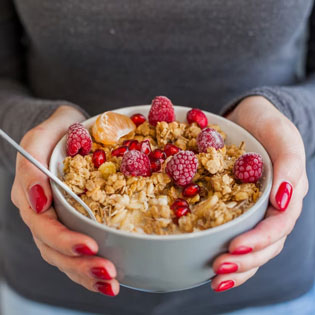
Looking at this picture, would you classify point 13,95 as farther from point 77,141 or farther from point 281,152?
point 281,152

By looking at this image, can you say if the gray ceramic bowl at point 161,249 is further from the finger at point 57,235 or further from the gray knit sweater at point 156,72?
the gray knit sweater at point 156,72

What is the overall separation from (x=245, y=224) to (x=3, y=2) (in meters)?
0.65

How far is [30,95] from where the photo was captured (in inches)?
36.3

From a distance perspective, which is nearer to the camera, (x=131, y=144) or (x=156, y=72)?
(x=131, y=144)

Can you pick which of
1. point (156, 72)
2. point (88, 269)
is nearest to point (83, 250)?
point (88, 269)

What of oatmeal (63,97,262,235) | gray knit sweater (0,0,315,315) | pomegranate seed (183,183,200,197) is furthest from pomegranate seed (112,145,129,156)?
gray knit sweater (0,0,315,315)

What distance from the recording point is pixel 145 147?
1.95 feet

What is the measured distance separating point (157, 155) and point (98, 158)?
0.26 ft

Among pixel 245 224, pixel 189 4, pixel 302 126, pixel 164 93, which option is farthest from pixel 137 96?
pixel 245 224

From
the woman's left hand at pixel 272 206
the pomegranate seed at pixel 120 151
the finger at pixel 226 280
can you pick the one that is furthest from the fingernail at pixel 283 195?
the pomegranate seed at pixel 120 151

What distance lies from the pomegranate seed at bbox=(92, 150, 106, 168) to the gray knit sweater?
0.64ft

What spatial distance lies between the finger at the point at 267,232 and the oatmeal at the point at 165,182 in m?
0.03

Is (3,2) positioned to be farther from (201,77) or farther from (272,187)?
(272,187)

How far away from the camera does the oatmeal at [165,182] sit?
0.50m
